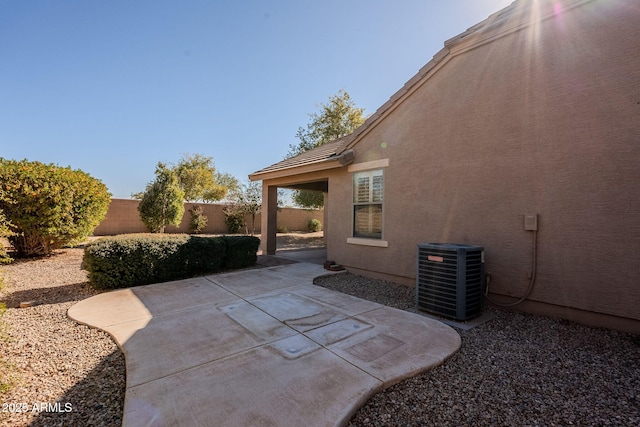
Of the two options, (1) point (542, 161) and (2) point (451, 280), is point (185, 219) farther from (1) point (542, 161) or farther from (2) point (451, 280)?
(1) point (542, 161)

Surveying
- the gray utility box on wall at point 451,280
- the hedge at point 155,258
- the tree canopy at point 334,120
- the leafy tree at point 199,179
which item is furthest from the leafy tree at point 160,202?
the gray utility box on wall at point 451,280

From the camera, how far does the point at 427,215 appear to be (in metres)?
6.12

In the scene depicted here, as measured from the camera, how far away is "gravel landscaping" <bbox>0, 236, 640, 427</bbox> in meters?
2.26

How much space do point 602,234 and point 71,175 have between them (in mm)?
14038

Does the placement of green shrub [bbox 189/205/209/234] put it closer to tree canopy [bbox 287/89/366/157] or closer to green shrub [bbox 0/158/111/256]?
tree canopy [bbox 287/89/366/157]

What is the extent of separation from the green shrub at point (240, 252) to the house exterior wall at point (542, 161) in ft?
14.9

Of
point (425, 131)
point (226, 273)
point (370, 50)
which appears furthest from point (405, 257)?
point (370, 50)

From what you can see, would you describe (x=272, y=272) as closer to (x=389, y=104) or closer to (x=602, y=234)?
(x=389, y=104)

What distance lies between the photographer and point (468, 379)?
2814 mm

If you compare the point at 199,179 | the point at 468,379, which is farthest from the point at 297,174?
the point at 199,179

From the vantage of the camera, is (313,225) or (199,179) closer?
(313,225)

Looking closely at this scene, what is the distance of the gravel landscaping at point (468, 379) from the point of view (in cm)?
226

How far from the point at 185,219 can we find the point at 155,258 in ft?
49.1

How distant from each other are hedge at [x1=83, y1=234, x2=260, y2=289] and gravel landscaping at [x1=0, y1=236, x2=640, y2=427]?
64.3 inches
